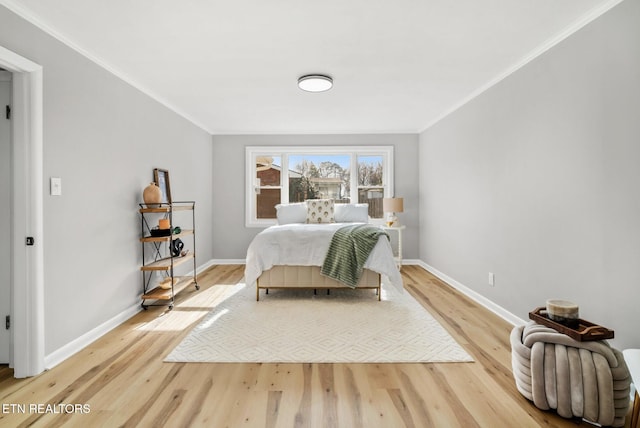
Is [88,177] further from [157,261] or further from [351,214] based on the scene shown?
[351,214]

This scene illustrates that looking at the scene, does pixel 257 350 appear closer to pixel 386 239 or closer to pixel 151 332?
pixel 151 332

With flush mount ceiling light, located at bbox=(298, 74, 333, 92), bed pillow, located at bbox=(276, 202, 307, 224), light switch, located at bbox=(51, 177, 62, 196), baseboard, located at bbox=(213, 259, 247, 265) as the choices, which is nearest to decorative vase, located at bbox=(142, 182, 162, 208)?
light switch, located at bbox=(51, 177, 62, 196)

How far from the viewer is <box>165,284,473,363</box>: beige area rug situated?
2311 mm

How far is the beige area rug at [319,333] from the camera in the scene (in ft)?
7.58

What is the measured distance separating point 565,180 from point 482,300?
1.63 metres

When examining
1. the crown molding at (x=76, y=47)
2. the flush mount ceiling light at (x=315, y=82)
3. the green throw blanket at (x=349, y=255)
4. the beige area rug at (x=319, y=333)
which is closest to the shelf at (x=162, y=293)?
the beige area rug at (x=319, y=333)

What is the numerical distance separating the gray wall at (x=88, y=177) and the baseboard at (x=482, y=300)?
3.71 metres

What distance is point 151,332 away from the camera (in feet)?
9.05

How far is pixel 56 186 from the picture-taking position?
2268mm

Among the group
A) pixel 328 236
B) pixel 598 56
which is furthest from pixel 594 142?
pixel 328 236

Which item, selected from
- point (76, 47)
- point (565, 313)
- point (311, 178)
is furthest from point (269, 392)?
point (311, 178)

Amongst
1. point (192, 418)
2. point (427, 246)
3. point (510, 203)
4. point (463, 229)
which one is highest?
point (510, 203)

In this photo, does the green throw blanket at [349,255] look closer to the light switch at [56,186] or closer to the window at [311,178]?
the window at [311,178]

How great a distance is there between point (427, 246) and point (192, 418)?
14.4 ft
